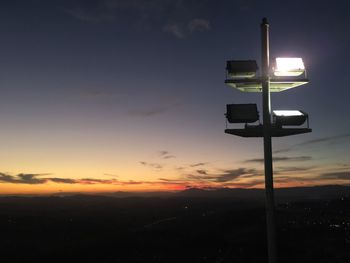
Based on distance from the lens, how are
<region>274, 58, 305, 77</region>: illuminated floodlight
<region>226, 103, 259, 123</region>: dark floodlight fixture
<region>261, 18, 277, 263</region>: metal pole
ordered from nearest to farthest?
<region>261, 18, 277, 263</region>: metal pole, <region>226, 103, 259, 123</region>: dark floodlight fixture, <region>274, 58, 305, 77</region>: illuminated floodlight

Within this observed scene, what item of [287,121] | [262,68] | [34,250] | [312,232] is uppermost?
[262,68]

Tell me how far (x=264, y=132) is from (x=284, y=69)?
1.78 metres

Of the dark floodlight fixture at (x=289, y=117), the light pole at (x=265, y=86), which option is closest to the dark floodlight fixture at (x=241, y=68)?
the light pole at (x=265, y=86)

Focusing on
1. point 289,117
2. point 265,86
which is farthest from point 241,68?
point 289,117

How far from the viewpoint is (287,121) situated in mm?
11453

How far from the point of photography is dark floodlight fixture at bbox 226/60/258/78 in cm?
1147

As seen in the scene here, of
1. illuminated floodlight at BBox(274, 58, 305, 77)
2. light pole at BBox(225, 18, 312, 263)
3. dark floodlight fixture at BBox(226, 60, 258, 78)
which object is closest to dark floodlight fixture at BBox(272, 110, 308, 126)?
light pole at BBox(225, 18, 312, 263)

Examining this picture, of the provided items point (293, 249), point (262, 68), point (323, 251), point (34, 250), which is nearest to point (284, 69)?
point (262, 68)

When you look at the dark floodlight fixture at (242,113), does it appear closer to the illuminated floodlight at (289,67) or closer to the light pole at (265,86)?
the light pole at (265,86)

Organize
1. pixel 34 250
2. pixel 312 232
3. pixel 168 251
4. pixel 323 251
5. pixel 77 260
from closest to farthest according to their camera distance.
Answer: pixel 323 251 < pixel 312 232 < pixel 168 251 < pixel 77 260 < pixel 34 250

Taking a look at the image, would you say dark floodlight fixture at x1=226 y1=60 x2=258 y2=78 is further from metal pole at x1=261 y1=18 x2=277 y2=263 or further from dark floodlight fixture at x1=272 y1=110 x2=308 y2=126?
dark floodlight fixture at x1=272 y1=110 x2=308 y2=126

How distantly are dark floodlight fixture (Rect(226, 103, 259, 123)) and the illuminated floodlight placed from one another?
1.12m

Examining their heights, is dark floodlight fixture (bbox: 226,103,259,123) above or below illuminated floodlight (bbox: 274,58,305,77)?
below

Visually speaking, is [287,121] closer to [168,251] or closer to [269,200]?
[269,200]
